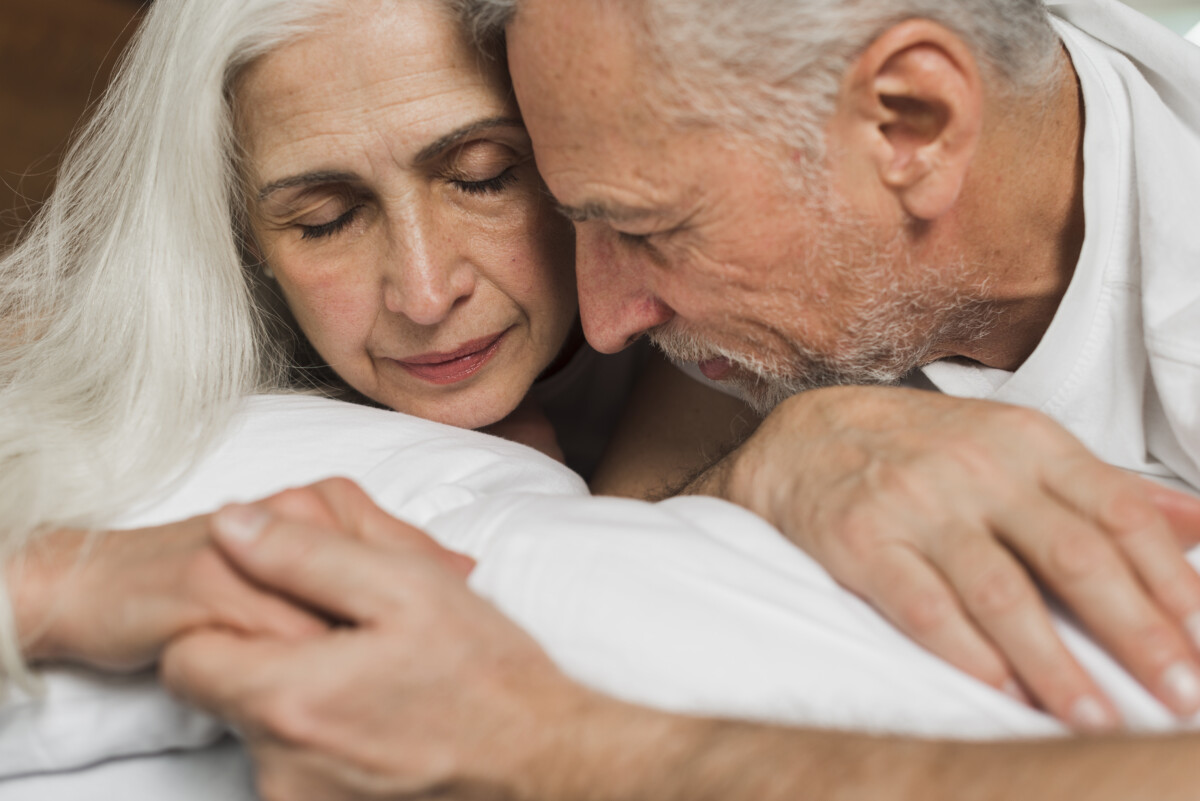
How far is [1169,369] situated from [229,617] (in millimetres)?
997

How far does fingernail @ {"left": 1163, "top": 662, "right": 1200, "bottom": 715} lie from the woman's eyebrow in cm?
93

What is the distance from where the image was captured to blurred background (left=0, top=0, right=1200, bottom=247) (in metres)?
2.63

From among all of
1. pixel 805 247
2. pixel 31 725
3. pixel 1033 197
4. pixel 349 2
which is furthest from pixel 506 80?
pixel 31 725

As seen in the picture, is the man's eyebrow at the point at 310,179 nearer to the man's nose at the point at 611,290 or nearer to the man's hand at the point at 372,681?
the man's nose at the point at 611,290

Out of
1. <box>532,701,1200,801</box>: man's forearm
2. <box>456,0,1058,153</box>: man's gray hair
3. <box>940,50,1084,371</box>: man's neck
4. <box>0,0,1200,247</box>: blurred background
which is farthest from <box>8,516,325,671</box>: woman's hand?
<box>0,0,1200,247</box>: blurred background

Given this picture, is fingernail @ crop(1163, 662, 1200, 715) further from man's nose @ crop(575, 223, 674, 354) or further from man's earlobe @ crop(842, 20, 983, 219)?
man's nose @ crop(575, 223, 674, 354)

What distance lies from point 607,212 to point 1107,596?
66cm

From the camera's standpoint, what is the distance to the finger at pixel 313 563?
0.73m

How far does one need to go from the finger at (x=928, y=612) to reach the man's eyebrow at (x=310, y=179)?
0.80 m

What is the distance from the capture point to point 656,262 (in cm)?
122

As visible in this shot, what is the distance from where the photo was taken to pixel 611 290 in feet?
4.24

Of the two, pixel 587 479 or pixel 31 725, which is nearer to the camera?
pixel 31 725

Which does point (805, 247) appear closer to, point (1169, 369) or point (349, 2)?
point (1169, 369)

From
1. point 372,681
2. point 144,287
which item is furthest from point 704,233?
point 144,287
